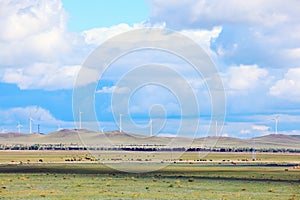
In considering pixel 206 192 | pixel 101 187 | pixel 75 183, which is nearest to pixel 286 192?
pixel 206 192

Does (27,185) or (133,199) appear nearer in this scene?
(133,199)

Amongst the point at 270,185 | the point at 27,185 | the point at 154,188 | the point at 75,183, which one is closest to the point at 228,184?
the point at 270,185

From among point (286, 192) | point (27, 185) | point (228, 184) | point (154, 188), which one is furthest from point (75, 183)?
point (286, 192)

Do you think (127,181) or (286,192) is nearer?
(286,192)

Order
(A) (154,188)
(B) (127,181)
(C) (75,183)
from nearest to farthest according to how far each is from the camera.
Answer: (A) (154,188)
(C) (75,183)
(B) (127,181)

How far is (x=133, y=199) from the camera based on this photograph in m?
59.7

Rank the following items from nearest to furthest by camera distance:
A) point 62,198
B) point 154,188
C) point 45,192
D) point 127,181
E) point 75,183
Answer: point 62,198 < point 45,192 < point 154,188 < point 75,183 < point 127,181

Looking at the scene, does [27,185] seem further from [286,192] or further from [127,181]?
[286,192]

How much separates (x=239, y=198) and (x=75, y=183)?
23708 mm

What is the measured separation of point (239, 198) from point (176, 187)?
13523 mm

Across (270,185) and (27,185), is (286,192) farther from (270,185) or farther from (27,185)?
(27,185)

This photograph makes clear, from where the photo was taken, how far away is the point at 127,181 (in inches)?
3324

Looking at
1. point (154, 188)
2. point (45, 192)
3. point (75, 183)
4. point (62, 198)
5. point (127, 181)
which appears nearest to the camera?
point (62, 198)

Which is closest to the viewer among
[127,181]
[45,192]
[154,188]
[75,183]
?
[45,192]
